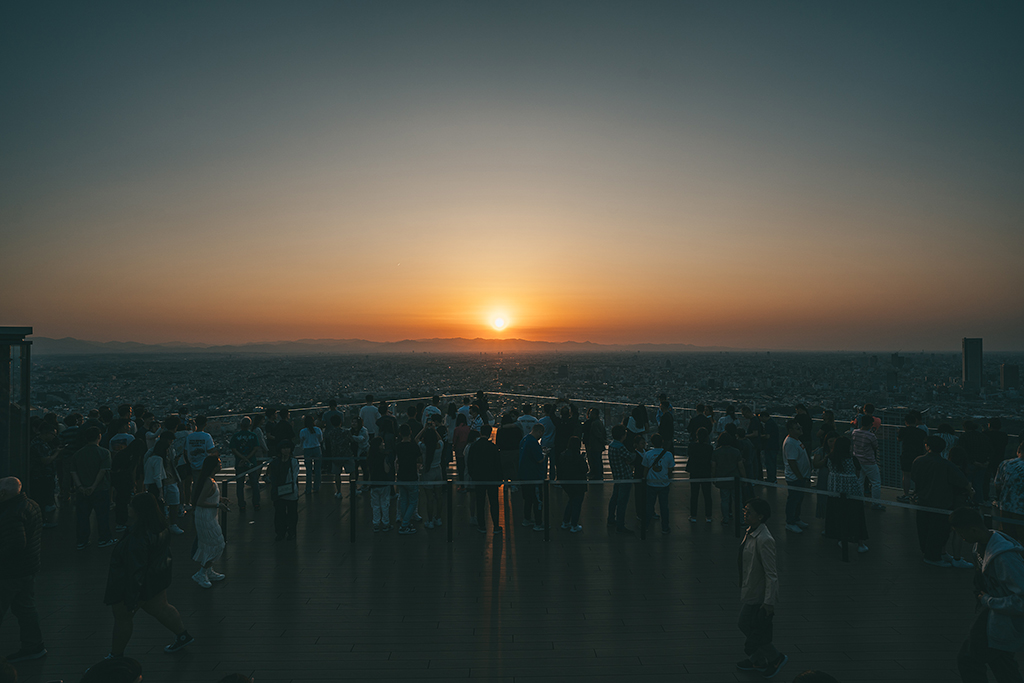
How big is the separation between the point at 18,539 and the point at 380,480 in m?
5.09

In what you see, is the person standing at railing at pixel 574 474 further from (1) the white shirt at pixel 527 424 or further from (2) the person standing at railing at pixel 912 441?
(2) the person standing at railing at pixel 912 441

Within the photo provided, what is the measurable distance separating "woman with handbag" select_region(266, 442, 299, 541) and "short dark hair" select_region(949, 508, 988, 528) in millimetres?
8292

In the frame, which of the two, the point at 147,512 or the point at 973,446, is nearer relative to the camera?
the point at 147,512

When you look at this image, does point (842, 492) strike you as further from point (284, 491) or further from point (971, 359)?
point (971, 359)

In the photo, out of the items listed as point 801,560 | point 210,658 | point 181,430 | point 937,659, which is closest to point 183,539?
point 181,430

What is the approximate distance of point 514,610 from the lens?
21.7ft

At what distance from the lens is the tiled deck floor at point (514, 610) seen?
540 centimetres

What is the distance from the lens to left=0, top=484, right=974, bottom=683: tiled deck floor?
540cm

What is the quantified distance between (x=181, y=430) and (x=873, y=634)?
1128 centimetres

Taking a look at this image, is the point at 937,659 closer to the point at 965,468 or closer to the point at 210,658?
the point at 965,468

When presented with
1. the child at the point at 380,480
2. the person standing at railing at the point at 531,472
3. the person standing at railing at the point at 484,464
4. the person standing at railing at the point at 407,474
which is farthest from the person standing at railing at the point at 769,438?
the child at the point at 380,480

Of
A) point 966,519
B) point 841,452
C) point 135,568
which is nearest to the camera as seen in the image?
point 966,519

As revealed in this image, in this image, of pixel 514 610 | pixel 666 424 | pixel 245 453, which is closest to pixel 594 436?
pixel 666 424

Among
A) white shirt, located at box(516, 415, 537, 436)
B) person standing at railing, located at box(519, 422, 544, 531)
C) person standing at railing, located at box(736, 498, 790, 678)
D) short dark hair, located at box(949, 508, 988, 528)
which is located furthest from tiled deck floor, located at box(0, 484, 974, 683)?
white shirt, located at box(516, 415, 537, 436)
